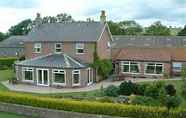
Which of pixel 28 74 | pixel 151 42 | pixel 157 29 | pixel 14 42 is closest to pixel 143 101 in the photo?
pixel 28 74

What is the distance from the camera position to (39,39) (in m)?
45.9

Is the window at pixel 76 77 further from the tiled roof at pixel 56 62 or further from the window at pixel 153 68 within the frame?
the window at pixel 153 68

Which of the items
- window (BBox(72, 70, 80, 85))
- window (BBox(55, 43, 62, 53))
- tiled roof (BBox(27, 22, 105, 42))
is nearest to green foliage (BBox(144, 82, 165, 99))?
window (BBox(72, 70, 80, 85))

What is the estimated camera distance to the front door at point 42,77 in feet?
135

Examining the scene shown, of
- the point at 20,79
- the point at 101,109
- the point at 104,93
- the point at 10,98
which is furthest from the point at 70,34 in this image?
the point at 101,109

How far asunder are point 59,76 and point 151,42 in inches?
918

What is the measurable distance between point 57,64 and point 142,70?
1256cm

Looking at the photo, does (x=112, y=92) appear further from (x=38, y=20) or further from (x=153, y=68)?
(x=38, y=20)

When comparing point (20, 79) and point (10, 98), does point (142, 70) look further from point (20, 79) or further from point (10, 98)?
point (10, 98)

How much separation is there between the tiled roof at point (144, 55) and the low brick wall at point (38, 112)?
23337 mm

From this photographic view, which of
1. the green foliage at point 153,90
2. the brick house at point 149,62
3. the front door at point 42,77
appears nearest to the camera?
the green foliage at point 153,90

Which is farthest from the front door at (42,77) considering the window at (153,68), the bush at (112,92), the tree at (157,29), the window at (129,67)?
the tree at (157,29)

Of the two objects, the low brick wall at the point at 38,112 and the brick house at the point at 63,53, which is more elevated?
the brick house at the point at 63,53

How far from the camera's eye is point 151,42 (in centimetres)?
5781
